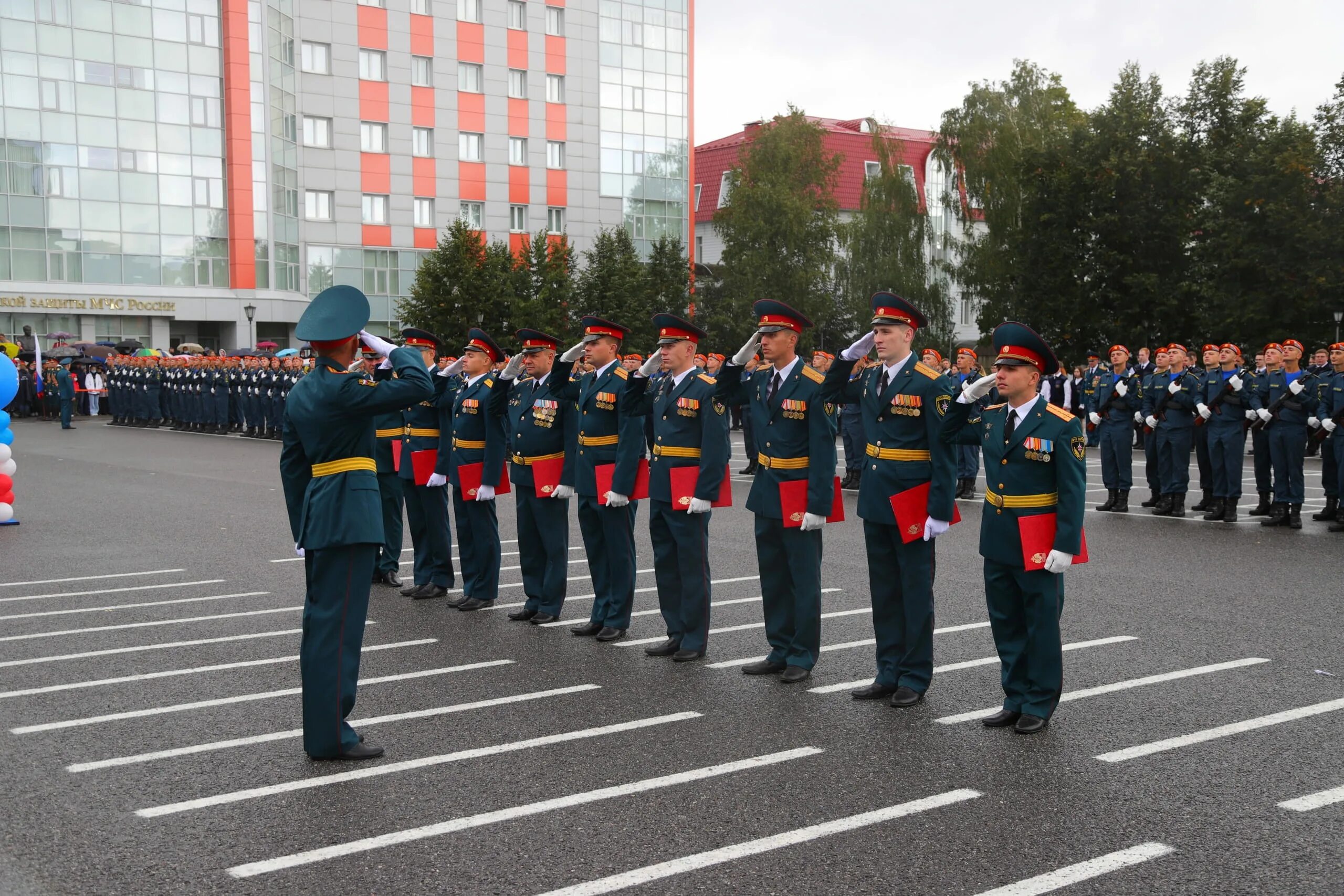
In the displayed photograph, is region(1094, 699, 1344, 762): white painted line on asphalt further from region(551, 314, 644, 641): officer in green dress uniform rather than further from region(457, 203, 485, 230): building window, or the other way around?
region(457, 203, 485, 230): building window

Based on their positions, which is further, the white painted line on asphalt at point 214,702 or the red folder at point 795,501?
the red folder at point 795,501

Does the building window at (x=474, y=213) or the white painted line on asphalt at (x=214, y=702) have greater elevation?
the building window at (x=474, y=213)

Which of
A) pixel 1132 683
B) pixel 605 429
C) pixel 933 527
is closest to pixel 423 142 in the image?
pixel 605 429

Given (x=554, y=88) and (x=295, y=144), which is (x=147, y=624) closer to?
(x=295, y=144)

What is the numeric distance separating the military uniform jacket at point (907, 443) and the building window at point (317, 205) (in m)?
47.8

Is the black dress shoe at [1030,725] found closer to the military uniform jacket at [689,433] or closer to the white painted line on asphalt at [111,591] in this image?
the military uniform jacket at [689,433]

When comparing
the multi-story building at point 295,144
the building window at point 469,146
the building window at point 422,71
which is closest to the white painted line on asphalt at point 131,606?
the multi-story building at point 295,144

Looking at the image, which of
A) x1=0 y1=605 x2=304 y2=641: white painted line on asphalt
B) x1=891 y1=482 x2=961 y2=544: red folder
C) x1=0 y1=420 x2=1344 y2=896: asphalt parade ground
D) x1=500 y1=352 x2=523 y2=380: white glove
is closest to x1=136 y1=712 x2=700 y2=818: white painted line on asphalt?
x1=0 y1=420 x2=1344 y2=896: asphalt parade ground

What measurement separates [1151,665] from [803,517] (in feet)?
7.55

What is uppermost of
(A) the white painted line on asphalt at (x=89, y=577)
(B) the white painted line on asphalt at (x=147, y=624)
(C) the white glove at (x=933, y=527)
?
(C) the white glove at (x=933, y=527)

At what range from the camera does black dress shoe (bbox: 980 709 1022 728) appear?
Result: 21.1 feet

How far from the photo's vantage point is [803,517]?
Answer: 752 cm

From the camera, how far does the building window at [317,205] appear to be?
5150 cm

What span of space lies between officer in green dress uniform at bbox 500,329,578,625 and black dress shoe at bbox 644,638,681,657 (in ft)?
4.18
